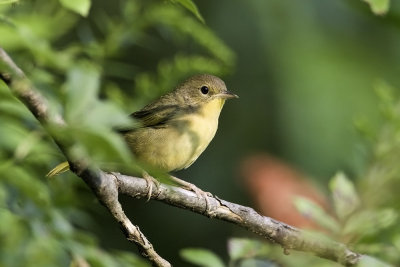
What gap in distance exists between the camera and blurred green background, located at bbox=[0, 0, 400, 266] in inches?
106

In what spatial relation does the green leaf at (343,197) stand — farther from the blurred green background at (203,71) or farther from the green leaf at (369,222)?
the blurred green background at (203,71)

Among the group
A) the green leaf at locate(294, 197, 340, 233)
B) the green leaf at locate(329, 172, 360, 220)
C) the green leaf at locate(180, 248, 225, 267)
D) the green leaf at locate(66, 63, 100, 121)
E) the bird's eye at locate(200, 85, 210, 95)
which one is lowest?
the green leaf at locate(66, 63, 100, 121)

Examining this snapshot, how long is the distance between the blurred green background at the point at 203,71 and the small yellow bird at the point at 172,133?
0.18 metres

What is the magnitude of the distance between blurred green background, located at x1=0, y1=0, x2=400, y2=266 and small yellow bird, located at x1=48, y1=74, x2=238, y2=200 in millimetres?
179

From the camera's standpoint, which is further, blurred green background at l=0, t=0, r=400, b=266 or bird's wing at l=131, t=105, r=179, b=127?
bird's wing at l=131, t=105, r=179, b=127

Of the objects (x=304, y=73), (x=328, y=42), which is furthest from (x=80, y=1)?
(x=328, y=42)

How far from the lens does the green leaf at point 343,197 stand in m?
2.65

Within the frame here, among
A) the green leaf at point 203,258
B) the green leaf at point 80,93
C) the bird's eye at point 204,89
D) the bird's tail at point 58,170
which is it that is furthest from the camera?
the bird's eye at point 204,89

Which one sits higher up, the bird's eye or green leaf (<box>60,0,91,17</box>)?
the bird's eye

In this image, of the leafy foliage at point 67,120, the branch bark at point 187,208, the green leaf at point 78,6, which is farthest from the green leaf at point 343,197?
the green leaf at point 78,6

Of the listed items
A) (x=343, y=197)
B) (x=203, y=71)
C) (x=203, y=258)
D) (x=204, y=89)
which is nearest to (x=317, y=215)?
(x=343, y=197)

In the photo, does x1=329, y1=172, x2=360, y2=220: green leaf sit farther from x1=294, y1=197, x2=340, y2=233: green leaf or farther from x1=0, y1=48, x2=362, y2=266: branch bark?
x1=0, y1=48, x2=362, y2=266: branch bark

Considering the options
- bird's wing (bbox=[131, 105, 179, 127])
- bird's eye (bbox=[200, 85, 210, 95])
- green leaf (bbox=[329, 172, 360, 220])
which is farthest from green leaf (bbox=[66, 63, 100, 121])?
bird's eye (bbox=[200, 85, 210, 95])

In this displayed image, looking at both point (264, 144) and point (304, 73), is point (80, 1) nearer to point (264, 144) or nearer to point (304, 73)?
point (304, 73)
